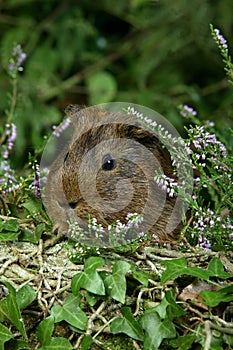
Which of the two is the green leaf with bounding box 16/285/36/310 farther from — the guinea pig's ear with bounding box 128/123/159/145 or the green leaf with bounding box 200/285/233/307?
the guinea pig's ear with bounding box 128/123/159/145

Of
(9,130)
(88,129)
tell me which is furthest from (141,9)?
(88,129)

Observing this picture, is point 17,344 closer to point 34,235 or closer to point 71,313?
point 71,313

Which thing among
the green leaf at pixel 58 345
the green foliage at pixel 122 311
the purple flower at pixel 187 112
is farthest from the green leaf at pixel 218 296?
the purple flower at pixel 187 112

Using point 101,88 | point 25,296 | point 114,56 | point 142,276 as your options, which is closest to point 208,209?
point 142,276

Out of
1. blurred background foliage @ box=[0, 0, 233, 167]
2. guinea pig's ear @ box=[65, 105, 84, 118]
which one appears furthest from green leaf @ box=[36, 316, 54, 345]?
blurred background foliage @ box=[0, 0, 233, 167]

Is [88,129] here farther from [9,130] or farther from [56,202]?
[9,130]

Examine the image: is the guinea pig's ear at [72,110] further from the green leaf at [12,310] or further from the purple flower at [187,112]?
the green leaf at [12,310]

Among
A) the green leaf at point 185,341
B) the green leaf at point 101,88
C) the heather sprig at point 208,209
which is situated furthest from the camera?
the green leaf at point 101,88
